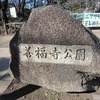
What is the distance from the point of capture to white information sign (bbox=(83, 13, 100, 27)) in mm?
15234

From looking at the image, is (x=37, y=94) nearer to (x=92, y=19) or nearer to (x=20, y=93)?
(x=20, y=93)

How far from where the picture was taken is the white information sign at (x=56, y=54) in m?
4.46

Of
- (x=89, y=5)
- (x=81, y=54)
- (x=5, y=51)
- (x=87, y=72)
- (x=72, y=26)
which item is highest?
(x=72, y=26)

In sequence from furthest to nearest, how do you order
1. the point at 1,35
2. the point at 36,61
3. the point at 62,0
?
the point at 62,0, the point at 1,35, the point at 36,61

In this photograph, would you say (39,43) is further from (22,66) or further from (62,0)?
(62,0)

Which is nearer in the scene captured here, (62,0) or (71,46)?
(71,46)

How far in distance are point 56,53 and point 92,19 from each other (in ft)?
36.8

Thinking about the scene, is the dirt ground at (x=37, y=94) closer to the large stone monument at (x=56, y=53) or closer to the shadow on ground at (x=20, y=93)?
the shadow on ground at (x=20, y=93)

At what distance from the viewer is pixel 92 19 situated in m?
15.3

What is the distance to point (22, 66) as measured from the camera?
482cm

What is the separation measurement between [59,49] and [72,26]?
0.49m

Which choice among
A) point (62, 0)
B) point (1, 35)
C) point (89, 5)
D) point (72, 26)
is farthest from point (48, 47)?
point (89, 5)

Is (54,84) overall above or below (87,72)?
below

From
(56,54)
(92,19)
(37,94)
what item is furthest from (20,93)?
(92,19)
